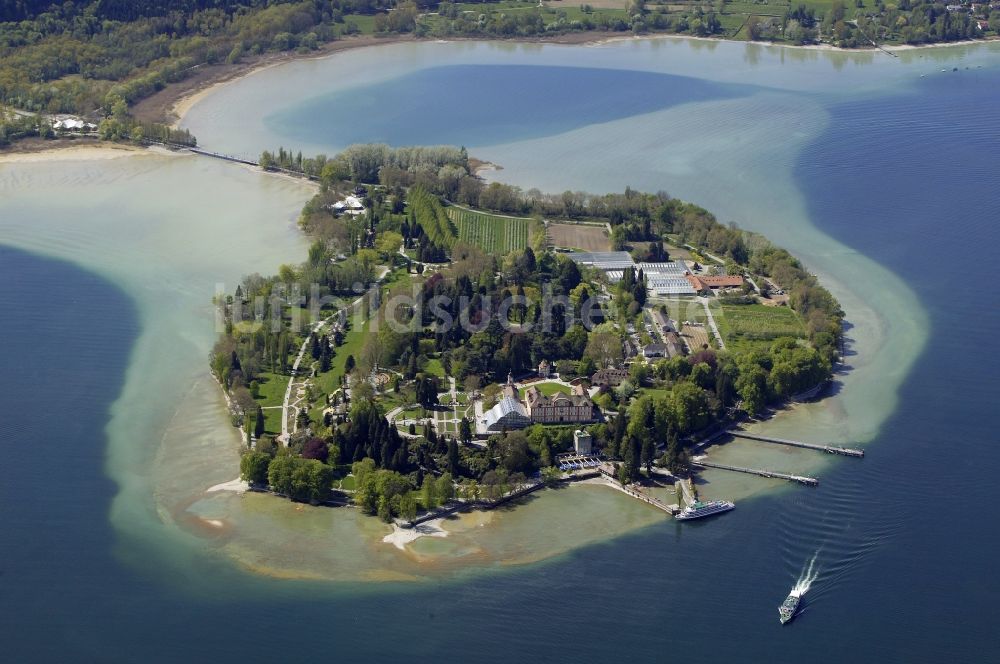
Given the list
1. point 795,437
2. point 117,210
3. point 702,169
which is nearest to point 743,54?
point 702,169

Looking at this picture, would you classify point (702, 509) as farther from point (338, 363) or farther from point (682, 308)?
point (338, 363)

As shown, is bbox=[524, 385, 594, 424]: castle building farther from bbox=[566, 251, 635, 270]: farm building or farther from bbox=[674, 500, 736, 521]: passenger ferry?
bbox=[566, 251, 635, 270]: farm building

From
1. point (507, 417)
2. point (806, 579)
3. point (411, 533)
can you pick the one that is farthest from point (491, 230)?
point (806, 579)

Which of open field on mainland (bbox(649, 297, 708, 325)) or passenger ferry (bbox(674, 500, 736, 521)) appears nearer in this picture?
passenger ferry (bbox(674, 500, 736, 521))

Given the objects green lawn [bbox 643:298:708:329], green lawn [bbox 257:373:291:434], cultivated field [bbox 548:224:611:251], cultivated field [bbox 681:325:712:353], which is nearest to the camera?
green lawn [bbox 257:373:291:434]

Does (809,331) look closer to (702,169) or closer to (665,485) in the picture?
(665,485)

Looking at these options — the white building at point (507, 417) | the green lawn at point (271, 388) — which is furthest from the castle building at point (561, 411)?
the green lawn at point (271, 388)

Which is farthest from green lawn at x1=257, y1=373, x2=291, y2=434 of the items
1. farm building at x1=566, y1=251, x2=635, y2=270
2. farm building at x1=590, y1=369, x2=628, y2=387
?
farm building at x1=566, y1=251, x2=635, y2=270

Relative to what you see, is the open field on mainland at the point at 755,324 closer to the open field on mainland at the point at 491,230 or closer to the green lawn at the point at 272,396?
the open field on mainland at the point at 491,230
